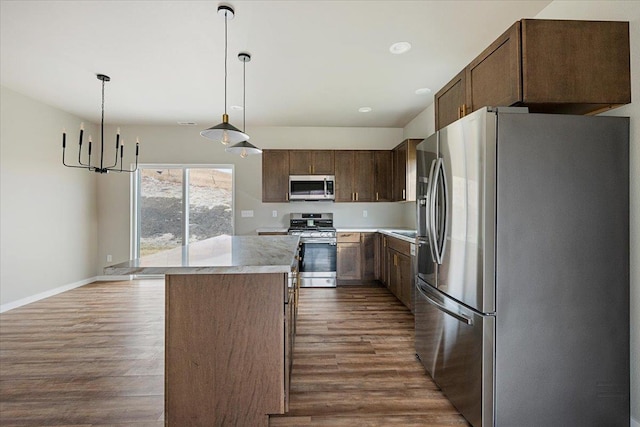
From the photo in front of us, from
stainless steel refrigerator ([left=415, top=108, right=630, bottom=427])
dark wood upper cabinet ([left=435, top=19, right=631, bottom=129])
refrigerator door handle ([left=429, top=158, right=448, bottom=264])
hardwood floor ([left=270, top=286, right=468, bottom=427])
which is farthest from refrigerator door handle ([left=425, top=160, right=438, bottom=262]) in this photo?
hardwood floor ([left=270, top=286, right=468, bottom=427])

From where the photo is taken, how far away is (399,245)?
12.8 feet

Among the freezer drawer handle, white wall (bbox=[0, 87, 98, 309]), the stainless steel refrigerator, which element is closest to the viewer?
the stainless steel refrigerator

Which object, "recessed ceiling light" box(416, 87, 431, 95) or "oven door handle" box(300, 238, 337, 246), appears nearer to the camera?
"recessed ceiling light" box(416, 87, 431, 95)

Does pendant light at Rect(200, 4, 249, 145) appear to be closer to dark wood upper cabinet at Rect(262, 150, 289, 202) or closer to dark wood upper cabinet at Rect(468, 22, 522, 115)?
dark wood upper cabinet at Rect(468, 22, 522, 115)

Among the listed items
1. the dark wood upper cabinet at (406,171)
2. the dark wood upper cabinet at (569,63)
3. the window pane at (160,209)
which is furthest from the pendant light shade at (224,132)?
the window pane at (160,209)

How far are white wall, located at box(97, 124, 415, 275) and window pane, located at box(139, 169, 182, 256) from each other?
23cm

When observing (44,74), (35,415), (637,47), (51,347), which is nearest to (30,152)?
(44,74)

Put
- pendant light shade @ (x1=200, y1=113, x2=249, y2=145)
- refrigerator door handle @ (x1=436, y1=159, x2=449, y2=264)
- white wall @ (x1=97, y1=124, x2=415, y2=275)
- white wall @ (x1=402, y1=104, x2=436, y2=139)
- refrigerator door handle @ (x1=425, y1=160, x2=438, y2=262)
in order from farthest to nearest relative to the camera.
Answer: white wall @ (x1=97, y1=124, x2=415, y2=275) → white wall @ (x1=402, y1=104, x2=436, y2=139) → pendant light shade @ (x1=200, y1=113, x2=249, y2=145) → refrigerator door handle @ (x1=425, y1=160, x2=438, y2=262) → refrigerator door handle @ (x1=436, y1=159, x2=449, y2=264)

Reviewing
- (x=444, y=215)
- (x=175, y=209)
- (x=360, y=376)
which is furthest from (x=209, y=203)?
(x=444, y=215)

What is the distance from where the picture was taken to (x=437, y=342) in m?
2.06

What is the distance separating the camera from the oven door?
15.7 ft

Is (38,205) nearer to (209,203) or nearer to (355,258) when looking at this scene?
(209,203)

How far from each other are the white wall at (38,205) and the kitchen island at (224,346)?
359 centimetres

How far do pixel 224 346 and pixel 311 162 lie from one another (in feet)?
12.9
